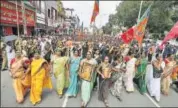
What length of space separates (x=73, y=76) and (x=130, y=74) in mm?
2225

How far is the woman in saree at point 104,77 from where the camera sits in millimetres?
8188

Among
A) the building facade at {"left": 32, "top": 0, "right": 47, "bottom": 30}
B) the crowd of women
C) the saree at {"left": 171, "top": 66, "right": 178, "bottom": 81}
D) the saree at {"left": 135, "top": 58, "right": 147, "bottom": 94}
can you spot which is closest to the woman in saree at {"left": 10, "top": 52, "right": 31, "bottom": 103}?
the crowd of women

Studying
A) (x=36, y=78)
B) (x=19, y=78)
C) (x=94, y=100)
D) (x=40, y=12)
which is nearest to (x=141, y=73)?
(x=94, y=100)

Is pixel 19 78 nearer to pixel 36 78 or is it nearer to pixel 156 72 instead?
pixel 36 78

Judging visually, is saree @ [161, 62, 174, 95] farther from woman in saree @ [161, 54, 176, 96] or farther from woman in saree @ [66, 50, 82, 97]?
woman in saree @ [66, 50, 82, 97]

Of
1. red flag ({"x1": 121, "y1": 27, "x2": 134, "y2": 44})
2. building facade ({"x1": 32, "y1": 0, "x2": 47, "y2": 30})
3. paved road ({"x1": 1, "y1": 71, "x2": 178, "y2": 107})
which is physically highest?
building facade ({"x1": 32, "y1": 0, "x2": 47, "y2": 30})

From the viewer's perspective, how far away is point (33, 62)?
801cm

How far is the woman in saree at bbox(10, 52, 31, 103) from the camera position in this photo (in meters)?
7.82

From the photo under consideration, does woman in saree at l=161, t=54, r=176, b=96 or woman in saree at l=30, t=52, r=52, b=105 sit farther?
woman in saree at l=161, t=54, r=176, b=96

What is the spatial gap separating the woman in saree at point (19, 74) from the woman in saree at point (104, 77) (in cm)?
212

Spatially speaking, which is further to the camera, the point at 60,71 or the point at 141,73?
the point at 141,73

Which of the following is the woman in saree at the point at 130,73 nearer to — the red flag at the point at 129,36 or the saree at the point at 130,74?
the saree at the point at 130,74

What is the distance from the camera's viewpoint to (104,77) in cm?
820

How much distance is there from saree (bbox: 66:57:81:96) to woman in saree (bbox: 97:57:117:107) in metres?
0.70
